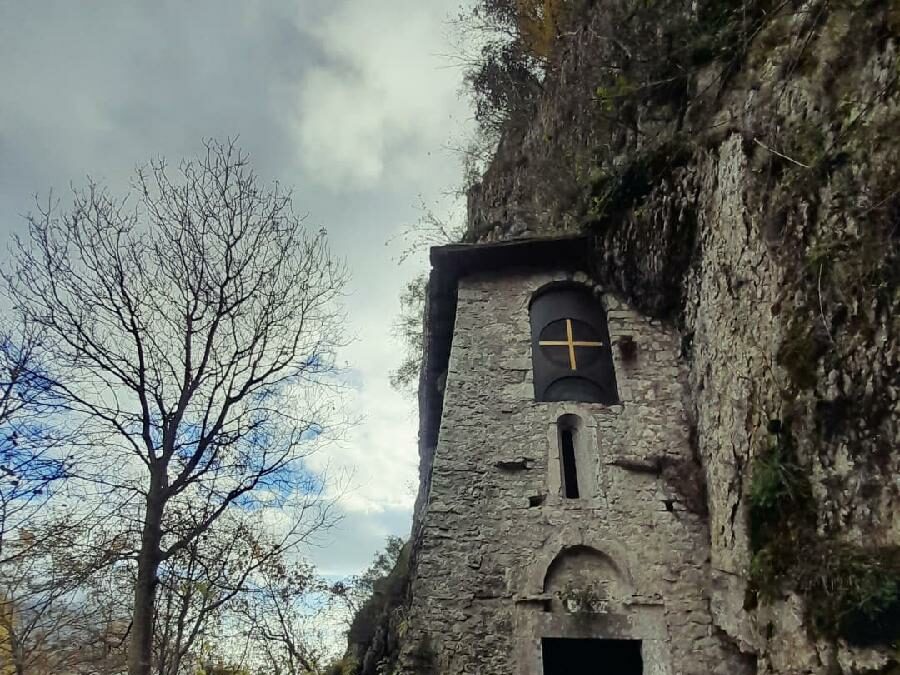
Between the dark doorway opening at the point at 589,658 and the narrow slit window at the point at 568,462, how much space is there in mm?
2222

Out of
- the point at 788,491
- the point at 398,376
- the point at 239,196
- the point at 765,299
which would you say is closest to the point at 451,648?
the point at 788,491

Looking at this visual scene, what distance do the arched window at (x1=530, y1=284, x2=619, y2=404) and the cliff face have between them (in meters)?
0.71

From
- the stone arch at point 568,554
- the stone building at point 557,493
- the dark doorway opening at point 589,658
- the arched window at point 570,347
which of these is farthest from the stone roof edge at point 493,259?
the dark doorway opening at point 589,658

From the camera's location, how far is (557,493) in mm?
7375

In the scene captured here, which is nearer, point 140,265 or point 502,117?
point 140,265

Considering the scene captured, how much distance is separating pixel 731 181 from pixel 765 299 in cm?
151

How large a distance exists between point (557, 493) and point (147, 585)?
5.11 m

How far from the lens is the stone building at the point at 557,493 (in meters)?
6.45

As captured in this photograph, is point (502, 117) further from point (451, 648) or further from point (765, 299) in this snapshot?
point (451, 648)

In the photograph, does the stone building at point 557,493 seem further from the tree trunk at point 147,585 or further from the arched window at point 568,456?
the tree trunk at point 147,585

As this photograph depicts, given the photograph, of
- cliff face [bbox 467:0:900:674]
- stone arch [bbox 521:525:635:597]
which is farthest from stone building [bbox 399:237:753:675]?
cliff face [bbox 467:0:900:674]

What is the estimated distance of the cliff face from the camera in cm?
448

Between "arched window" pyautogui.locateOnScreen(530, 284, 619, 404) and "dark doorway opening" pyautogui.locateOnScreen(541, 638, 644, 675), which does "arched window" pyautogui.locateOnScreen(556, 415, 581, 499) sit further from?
"dark doorway opening" pyautogui.locateOnScreen(541, 638, 644, 675)

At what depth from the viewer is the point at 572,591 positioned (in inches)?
266
